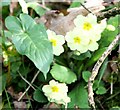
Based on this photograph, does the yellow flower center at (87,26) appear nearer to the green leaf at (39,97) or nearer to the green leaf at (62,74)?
the green leaf at (62,74)

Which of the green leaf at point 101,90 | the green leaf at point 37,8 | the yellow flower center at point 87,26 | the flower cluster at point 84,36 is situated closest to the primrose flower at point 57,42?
the flower cluster at point 84,36

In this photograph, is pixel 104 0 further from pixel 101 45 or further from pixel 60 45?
pixel 60 45

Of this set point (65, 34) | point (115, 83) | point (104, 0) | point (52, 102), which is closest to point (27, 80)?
point (52, 102)

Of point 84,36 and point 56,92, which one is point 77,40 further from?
point 56,92

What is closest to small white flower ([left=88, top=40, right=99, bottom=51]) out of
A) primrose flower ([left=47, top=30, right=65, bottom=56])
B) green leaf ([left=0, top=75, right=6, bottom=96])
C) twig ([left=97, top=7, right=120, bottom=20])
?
primrose flower ([left=47, top=30, right=65, bottom=56])

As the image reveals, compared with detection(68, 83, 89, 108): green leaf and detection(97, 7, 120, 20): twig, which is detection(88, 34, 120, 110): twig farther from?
detection(97, 7, 120, 20): twig

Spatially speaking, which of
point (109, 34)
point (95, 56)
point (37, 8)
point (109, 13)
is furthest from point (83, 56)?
point (37, 8)

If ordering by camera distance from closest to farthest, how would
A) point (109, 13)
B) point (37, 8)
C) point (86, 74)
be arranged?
point (86, 74) → point (109, 13) → point (37, 8)

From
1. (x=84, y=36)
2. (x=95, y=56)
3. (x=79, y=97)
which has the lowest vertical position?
(x=79, y=97)
